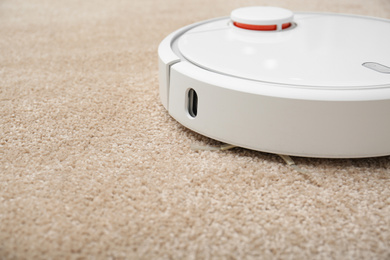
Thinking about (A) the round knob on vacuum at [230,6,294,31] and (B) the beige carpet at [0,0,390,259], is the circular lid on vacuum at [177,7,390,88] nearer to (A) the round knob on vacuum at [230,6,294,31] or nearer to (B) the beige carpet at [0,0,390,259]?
(A) the round knob on vacuum at [230,6,294,31]

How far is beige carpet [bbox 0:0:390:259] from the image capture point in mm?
688

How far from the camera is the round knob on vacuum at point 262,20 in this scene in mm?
1129

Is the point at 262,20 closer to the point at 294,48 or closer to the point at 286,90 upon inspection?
the point at 294,48

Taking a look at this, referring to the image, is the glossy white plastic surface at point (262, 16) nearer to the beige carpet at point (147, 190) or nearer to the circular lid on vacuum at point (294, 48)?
the circular lid on vacuum at point (294, 48)

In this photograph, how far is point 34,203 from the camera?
0.79 m

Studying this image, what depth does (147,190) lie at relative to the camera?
0.82 meters

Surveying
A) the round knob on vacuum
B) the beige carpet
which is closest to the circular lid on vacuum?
the round knob on vacuum

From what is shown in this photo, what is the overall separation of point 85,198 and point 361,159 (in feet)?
2.14

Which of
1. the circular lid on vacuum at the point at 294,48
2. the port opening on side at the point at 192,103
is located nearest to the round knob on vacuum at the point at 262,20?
the circular lid on vacuum at the point at 294,48

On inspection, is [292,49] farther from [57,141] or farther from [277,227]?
[57,141]

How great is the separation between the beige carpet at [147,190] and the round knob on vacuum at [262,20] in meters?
0.36

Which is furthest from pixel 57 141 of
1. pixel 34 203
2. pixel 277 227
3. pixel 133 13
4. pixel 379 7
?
pixel 379 7

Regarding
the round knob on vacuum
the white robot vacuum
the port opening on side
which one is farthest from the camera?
the round knob on vacuum

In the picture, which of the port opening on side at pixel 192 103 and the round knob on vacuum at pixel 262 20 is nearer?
the port opening on side at pixel 192 103
